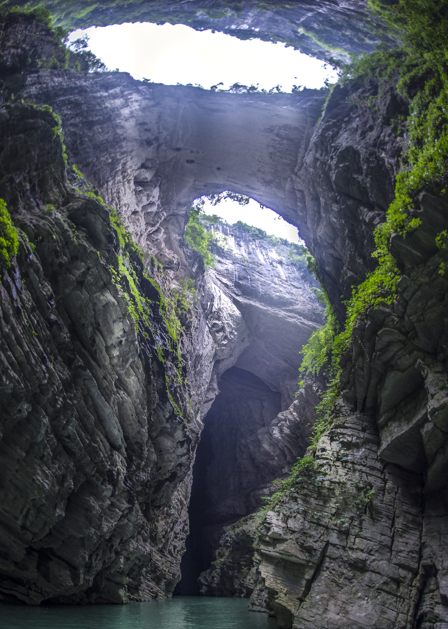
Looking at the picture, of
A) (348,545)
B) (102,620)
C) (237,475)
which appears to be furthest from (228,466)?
(348,545)

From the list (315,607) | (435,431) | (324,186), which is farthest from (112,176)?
(315,607)

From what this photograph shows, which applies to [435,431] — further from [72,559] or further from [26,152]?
[26,152]

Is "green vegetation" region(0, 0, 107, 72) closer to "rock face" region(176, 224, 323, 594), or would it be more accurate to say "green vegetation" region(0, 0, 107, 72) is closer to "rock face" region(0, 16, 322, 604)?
"rock face" region(0, 16, 322, 604)

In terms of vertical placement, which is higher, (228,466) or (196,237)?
(196,237)

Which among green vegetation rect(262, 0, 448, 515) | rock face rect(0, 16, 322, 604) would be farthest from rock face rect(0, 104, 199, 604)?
green vegetation rect(262, 0, 448, 515)

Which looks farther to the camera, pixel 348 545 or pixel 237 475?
pixel 237 475

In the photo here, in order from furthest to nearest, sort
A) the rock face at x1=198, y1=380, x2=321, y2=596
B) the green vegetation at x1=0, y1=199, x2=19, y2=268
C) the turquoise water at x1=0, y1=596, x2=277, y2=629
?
the rock face at x1=198, y1=380, x2=321, y2=596, the green vegetation at x1=0, y1=199, x2=19, y2=268, the turquoise water at x1=0, y1=596, x2=277, y2=629

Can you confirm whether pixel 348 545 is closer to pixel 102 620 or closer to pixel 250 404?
pixel 102 620

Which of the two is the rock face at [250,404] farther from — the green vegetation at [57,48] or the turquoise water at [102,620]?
the green vegetation at [57,48]
